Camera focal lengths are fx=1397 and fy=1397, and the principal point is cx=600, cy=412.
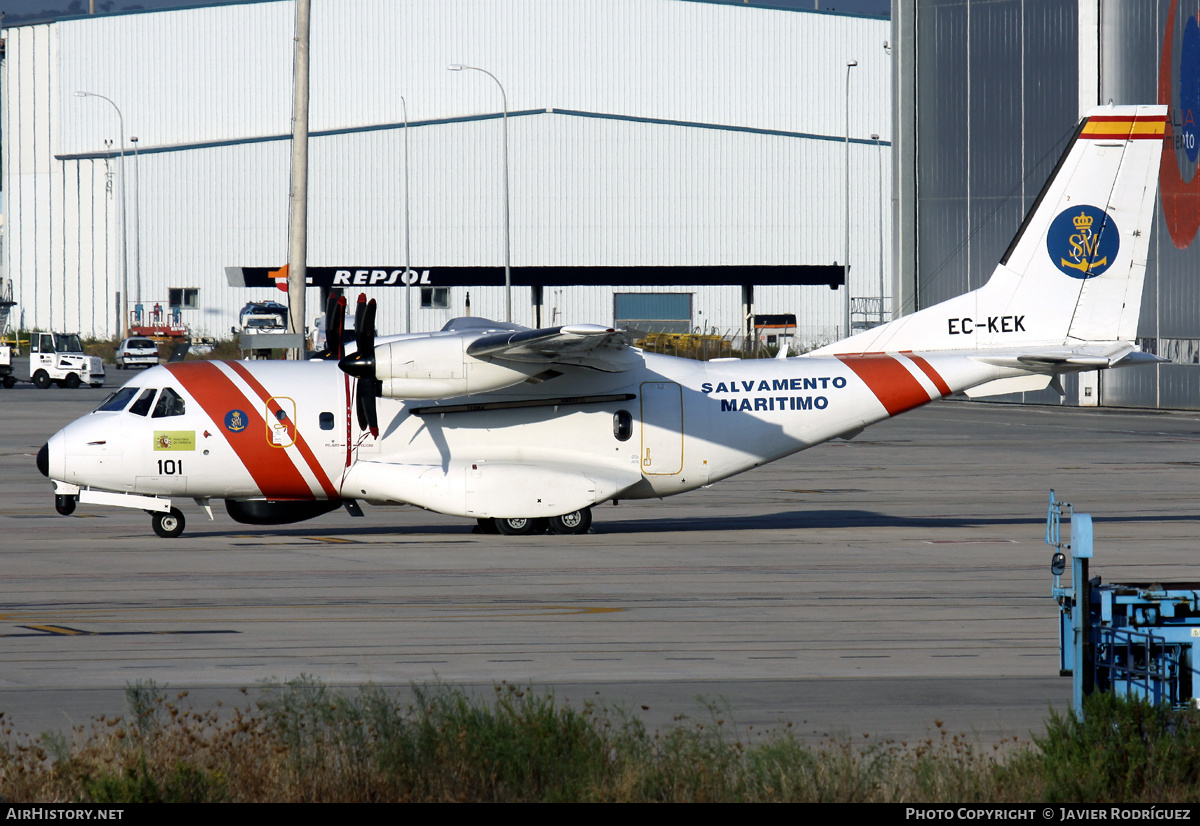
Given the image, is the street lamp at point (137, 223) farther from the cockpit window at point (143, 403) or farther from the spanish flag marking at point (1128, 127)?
the spanish flag marking at point (1128, 127)

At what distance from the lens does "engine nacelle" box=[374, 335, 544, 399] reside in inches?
753

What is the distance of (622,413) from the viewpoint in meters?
20.6

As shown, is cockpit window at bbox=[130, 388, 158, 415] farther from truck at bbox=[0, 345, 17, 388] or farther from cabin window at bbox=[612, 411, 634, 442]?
truck at bbox=[0, 345, 17, 388]

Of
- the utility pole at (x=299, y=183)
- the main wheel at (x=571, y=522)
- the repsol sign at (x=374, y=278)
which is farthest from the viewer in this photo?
the repsol sign at (x=374, y=278)

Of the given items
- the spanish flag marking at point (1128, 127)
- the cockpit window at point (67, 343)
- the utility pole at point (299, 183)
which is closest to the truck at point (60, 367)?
the cockpit window at point (67, 343)

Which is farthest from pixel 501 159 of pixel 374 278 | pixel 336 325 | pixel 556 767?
pixel 556 767

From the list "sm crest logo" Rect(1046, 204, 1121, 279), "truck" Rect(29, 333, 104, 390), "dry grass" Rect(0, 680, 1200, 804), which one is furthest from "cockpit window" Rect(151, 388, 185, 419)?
"truck" Rect(29, 333, 104, 390)

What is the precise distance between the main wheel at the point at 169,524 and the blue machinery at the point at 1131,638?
1461 cm

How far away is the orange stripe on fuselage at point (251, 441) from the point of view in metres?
19.9

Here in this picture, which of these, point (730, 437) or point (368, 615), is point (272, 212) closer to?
point (730, 437)

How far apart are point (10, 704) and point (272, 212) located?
83752 mm

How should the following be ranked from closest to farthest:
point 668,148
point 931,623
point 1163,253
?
point 931,623, point 1163,253, point 668,148

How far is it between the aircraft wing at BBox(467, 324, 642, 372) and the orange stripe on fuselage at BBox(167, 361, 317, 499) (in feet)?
10.7
